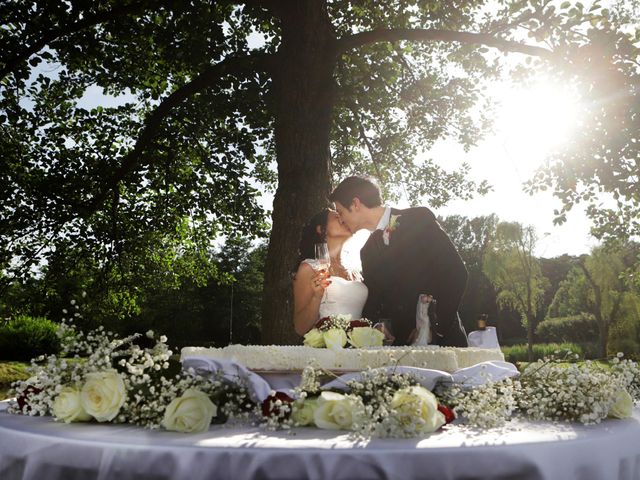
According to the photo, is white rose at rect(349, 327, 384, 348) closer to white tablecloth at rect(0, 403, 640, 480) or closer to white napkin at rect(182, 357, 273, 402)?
white napkin at rect(182, 357, 273, 402)

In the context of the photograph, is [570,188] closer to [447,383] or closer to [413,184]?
[413,184]

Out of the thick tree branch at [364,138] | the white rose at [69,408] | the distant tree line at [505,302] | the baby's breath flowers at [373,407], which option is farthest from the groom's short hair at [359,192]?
the distant tree line at [505,302]

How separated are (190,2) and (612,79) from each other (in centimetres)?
770

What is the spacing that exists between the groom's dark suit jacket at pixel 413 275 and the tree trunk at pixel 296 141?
12.2 ft

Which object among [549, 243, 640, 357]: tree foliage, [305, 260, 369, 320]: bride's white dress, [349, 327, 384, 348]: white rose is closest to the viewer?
[349, 327, 384, 348]: white rose

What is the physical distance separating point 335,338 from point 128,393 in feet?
4.22

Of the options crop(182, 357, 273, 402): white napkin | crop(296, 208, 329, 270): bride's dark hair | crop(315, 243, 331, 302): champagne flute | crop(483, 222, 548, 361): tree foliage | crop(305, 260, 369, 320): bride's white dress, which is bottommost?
crop(182, 357, 273, 402): white napkin

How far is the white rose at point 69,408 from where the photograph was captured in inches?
115

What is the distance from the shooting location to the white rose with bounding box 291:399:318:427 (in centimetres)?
276

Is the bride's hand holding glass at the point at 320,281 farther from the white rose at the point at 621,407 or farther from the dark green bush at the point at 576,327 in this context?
the dark green bush at the point at 576,327

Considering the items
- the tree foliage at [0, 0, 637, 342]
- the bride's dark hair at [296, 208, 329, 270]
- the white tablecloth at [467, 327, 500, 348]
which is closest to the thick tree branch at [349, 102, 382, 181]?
the tree foliage at [0, 0, 637, 342]

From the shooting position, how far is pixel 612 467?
8.30 feet

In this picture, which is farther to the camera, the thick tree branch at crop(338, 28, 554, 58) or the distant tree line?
the distant tree line

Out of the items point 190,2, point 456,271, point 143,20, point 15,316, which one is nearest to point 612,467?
point 456,271
